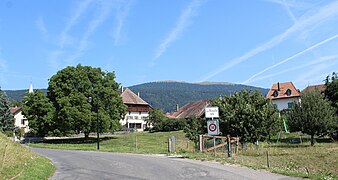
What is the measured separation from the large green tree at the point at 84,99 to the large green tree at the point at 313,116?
26073mm

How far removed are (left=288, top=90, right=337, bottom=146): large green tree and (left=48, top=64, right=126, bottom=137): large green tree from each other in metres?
26.1

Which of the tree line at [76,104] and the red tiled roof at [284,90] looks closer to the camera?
the tree line at [76,104]

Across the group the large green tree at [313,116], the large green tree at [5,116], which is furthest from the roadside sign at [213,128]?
the large green tree at [5,116]

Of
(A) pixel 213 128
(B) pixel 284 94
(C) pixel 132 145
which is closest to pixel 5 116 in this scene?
(C) pixel 132 145

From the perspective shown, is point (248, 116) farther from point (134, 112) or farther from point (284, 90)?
point (134, 112)

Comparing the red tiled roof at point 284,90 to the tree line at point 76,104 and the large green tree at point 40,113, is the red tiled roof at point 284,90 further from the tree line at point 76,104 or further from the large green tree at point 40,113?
the large green tree at point 40,113

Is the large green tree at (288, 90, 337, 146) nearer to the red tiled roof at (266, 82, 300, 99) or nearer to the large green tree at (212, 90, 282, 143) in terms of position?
the large green tree at (212, 90, 282, 143)

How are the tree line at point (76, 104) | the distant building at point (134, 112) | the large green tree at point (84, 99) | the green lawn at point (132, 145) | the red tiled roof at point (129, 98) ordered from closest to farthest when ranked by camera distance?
the green lawn at point (132, 145)
the large green tree at point (84, 99)
the tree line at point (76, 104)
the red tiled roof at point (129, 98)
the distant building at point (134, 112)

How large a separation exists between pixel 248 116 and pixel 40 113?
115 ft

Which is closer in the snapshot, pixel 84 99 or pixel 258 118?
pixel 258 118

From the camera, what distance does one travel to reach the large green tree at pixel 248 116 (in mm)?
29703

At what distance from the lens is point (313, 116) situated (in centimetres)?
3762

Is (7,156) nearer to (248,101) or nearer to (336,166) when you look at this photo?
(336,166)

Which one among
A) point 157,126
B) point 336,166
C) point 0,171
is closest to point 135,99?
point 157,126
